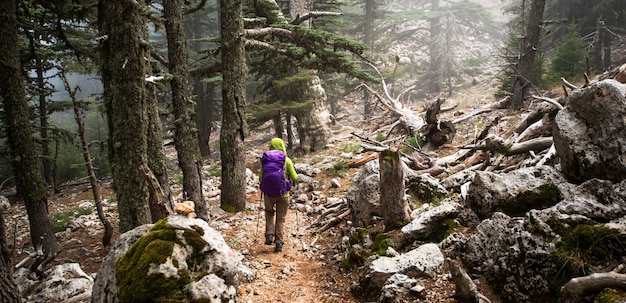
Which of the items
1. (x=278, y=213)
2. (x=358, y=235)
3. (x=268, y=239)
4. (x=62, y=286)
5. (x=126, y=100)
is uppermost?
(x=126, y=100)

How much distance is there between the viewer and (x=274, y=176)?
7098mm

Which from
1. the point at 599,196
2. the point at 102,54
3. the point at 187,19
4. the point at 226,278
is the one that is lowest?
the point at 226,278

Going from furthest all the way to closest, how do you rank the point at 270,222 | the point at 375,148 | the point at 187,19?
1. the point at 187,19
2. the point at 375,148
3. the point at 270,222

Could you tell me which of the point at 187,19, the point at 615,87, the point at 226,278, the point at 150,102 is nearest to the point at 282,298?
the point at 226,278

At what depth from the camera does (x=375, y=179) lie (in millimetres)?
7027

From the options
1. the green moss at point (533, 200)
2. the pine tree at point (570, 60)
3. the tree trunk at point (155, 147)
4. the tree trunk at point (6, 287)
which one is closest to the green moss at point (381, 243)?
the green moss at point (533, 200)

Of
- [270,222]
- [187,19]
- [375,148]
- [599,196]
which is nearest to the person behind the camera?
[599,196]

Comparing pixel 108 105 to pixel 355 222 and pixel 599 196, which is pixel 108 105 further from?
pixel 599 196

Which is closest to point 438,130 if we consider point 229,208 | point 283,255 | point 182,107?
point 283,255

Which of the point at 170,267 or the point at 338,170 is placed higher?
the point at 170,267

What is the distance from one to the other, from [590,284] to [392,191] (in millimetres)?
3135

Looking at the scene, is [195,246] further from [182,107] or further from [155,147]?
[182,107]

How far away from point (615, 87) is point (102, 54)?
764cm

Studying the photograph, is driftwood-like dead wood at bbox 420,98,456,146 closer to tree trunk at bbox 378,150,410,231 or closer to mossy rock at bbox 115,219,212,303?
tree trunk at bbox 378,150,410,231
